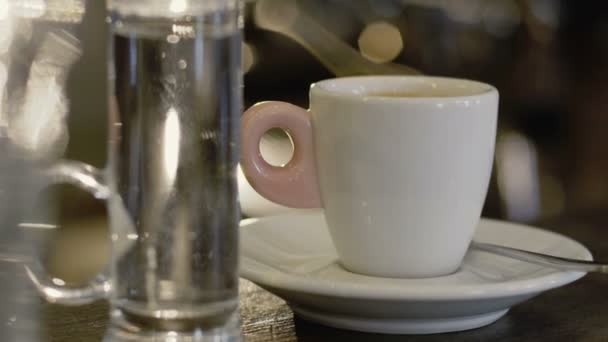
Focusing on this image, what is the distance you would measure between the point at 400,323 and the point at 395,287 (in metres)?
0.04

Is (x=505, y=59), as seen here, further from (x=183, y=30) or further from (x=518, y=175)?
(x=183, y=30)

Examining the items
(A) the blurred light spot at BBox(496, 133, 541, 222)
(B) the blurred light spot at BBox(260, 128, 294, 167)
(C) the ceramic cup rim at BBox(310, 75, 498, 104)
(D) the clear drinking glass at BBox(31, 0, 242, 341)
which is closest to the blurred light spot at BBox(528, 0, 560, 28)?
(A) the blurred light spot at BBox(496, 133, 541, 222)

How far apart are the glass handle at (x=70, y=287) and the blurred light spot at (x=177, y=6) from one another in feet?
0.24

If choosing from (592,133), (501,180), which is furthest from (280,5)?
(592,133)

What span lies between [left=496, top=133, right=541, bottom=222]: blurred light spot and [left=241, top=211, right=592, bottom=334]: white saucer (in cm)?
90

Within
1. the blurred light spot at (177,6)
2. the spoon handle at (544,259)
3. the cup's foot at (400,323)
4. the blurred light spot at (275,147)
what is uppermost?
the blurred light spot at (177,6)

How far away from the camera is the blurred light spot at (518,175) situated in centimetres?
165

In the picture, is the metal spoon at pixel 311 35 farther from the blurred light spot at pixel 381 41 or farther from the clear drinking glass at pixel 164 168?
the clear drinking glass at pixel 164 168

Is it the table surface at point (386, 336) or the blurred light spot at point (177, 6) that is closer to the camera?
the blurred light spot at point (177, 6)

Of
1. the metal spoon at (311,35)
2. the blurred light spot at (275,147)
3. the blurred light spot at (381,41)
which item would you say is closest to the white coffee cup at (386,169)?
the blurred light spot at (275,147)

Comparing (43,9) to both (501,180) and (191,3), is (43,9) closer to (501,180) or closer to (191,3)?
(191,3)

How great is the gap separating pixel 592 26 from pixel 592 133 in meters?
0.26

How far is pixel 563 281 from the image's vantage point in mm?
525

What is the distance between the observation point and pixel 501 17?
220 centimetres
